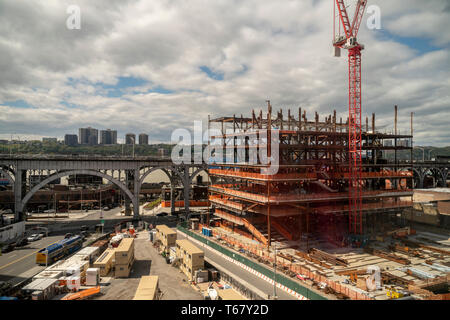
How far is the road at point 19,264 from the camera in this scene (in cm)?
2873

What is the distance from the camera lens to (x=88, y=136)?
17275 cm

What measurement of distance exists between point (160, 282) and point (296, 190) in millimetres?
24144

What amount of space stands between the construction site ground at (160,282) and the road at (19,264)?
935 centimetres

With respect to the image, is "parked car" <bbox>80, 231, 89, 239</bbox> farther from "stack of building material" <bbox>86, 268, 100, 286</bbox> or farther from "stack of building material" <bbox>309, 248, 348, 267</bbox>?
"stack of building material" <bbox>309, 248, 348, 267</bbox>

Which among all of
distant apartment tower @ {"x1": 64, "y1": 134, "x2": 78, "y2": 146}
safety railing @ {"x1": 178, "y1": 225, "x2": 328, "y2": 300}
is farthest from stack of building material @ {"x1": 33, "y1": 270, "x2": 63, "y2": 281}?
distant apartment tower @ {"x1": 64, "y1": 134, "x2": 78, "y2": 146}

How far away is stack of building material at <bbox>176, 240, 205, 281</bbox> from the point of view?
95.6ft

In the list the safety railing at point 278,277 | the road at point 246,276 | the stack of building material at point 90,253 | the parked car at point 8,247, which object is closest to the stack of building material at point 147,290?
the road at point 246,276

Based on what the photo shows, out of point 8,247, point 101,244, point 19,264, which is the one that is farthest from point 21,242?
point 101,244

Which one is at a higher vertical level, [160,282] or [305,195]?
[305,195]

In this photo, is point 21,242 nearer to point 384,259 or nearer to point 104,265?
point 104,265
